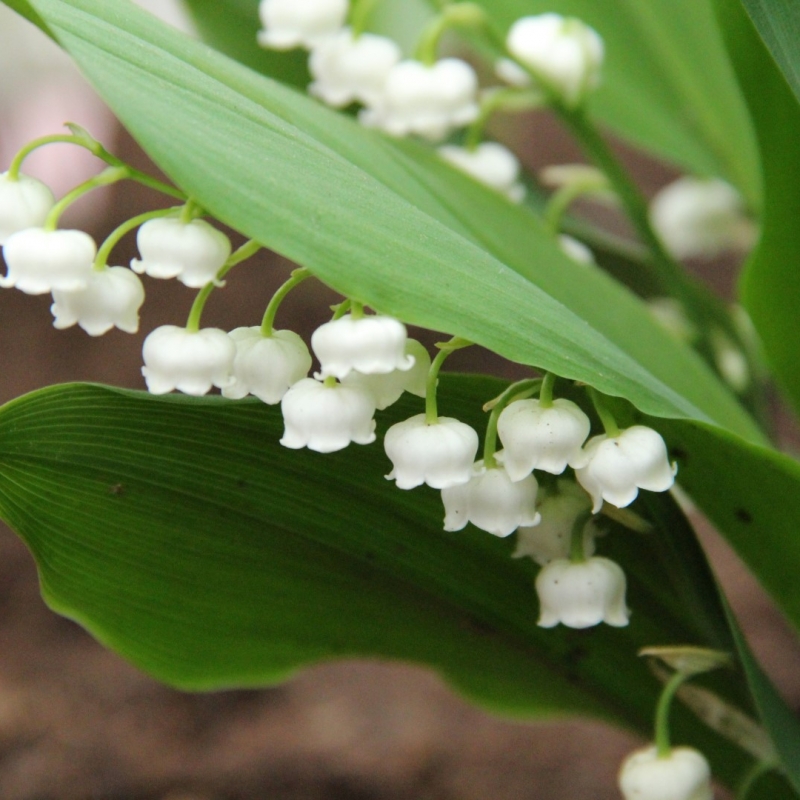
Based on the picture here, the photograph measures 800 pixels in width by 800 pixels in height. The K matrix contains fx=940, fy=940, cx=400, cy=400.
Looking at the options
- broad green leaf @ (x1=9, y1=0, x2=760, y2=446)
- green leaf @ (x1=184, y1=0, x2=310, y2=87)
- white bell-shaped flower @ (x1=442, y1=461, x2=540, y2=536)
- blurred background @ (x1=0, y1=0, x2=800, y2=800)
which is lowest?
blurred background @ (x1=0, y1=0, x2=800, y2=800)

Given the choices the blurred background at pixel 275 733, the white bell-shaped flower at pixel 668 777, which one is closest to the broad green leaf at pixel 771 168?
the white bell-shaped flower at pixel 668 777

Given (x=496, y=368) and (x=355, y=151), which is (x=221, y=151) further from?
(x=496, y=368)

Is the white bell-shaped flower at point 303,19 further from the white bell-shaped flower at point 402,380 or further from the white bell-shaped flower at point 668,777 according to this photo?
the white bell-shaped flower at point 668,777

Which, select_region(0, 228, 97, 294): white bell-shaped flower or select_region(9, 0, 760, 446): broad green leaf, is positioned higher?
select_region(9, 0, 760, 446): broad green leaf

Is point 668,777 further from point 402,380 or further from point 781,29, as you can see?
point 781,29

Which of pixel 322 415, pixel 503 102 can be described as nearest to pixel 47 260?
pixel 322 415

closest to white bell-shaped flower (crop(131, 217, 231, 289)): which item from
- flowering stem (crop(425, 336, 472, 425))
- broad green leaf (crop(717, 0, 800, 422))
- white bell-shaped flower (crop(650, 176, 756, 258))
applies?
flowering stem (crop(425, 336, 472, 425))

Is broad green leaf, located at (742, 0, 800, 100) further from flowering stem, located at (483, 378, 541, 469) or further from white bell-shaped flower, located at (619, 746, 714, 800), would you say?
white bell-shaped flower, located at (619, 746, 714, 800)
